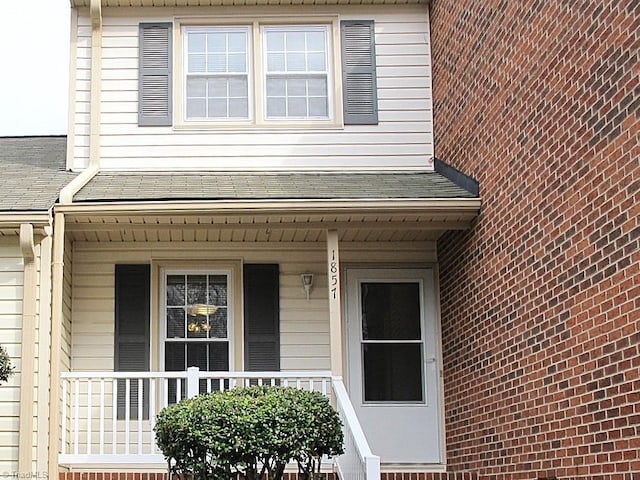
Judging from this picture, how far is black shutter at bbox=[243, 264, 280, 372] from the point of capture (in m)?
10.0

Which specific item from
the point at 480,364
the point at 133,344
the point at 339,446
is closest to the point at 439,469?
the point at 480,364

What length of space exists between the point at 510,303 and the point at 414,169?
2842mm

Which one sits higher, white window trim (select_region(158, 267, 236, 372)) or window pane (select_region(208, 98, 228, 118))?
window pane (select_region(208, 98, 228, 118))

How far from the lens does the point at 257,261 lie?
10227 mm

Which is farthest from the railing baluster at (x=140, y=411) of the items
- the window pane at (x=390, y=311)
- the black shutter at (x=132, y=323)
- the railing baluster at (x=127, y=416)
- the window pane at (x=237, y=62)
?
the window pane at (x=237, y=62)

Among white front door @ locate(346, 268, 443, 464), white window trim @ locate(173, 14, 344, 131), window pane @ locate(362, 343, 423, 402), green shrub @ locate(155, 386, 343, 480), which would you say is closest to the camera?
green shrub @ locate(155, 386, 343, 480)

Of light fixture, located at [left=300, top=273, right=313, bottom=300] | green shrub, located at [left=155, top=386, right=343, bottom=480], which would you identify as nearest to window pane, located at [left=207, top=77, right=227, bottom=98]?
light fixture, located at [left=300, top=273, right=313, bottom=300]

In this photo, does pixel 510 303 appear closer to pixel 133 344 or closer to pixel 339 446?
pixel 339 446

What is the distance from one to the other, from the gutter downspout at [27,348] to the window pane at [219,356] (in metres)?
2.11

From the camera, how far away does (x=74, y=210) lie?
351 inches

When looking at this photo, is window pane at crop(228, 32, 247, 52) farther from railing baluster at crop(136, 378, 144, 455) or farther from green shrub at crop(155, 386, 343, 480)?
green shrub at crop(155, 386, 343, 480)

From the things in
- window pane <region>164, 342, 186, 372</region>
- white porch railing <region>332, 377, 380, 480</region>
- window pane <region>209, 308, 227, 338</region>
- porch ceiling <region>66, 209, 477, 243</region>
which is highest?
porch ceiling <region>66, 209, 477, 243</region>

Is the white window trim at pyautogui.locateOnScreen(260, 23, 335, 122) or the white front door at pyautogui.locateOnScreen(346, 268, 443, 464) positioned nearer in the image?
the white front door at pyautogui.locateOnScreen(346, 268, 443, 464)

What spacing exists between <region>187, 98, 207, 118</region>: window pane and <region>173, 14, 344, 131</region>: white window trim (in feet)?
0.21
